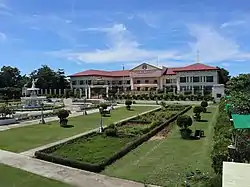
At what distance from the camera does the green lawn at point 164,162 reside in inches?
500

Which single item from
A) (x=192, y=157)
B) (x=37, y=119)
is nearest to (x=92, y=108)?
(x=37, y=119)

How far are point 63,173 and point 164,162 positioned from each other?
5115 millimetres

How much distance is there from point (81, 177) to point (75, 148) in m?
5.24

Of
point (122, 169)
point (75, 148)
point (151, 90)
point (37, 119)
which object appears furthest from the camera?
point (151, 90)

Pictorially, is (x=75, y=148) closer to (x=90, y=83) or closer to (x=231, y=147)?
(x=231, y=147)

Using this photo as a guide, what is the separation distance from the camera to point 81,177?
12766 mm

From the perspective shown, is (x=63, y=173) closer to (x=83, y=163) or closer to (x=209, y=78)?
(x=83, y=163)

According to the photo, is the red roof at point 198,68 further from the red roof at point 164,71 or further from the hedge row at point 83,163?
the hedge row at point 83,163

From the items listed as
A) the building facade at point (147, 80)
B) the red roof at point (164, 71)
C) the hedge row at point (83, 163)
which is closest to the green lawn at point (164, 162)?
the hedge row at point (83, 163)

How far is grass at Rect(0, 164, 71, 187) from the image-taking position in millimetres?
11891

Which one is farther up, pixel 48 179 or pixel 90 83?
pixel 90 83

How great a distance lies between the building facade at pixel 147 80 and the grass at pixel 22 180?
61.4 meters

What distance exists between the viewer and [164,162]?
14.9 meters

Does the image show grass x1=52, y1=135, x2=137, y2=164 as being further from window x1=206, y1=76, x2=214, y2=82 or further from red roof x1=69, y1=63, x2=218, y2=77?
red roof x1=69, y1=63, x2=218, y2=77
